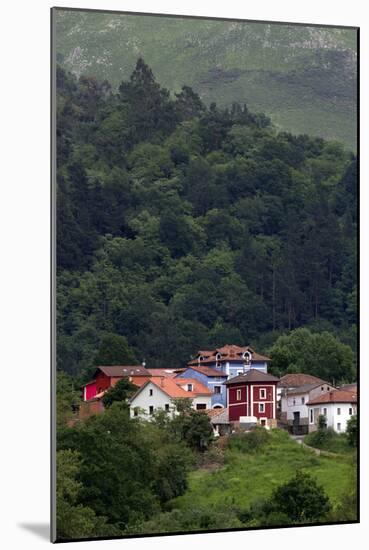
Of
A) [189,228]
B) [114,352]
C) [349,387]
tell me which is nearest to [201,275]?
[189,228]

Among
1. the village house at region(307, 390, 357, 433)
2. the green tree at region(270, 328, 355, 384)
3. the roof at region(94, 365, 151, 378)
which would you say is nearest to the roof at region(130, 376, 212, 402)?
the roof at region(94, 365, 151, 378)

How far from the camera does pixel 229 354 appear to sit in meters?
17.8

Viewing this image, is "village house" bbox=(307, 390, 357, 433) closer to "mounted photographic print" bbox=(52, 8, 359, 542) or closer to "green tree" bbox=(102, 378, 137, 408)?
"mounted photographic print" bbox=(52, 8, 359, 542)

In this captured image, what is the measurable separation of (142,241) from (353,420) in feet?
8.84

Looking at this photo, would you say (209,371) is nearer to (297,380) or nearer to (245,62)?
(297,380)

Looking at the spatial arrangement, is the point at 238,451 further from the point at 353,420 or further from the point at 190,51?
the point at 190,51

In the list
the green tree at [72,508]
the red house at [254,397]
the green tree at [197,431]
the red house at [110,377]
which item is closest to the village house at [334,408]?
the red house at [254,397]

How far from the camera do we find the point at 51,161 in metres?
16.9

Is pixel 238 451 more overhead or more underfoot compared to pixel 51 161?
more underfoot

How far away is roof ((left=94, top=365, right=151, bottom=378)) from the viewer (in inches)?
682

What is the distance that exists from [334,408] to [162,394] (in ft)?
5.80

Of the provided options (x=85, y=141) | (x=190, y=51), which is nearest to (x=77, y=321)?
(x=85, y=141)

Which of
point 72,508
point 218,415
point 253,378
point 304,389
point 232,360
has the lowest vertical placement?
point 72,508

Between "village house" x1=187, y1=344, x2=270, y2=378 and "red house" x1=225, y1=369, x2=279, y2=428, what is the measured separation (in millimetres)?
66
